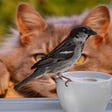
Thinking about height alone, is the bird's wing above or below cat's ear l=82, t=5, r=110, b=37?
below

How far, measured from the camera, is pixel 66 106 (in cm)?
98

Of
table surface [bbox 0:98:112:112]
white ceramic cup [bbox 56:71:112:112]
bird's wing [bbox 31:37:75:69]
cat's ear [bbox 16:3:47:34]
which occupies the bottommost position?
table surface [bbox 0:98:112:112]

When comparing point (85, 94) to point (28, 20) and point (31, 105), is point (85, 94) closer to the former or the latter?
point (31, 105)

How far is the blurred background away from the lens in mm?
1232

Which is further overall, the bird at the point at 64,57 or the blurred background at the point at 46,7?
the blurred background at the point at 46,7

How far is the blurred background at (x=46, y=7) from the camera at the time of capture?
123cm

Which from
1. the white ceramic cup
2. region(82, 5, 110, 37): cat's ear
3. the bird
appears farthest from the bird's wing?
region(82, 5, 110, 37): cat's ear

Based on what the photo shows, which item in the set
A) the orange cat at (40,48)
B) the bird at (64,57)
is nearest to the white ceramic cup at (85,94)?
the bird at (64,57)

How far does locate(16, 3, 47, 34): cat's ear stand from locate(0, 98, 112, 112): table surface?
0.87 feet

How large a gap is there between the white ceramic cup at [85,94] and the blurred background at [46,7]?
14.6 inches

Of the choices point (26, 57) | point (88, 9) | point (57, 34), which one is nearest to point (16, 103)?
point (26, 57)

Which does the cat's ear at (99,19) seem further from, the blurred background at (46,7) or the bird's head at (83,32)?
the bird's head at (83,32)

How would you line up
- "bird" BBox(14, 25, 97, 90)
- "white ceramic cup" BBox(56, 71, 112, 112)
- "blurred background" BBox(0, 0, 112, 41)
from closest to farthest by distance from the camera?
"white ceramic cup" BBox(56, 71, 112, 112), "bird" BBox(14, 25, 97, 90), "blurred background" BBox(0, 0, 112, 41)

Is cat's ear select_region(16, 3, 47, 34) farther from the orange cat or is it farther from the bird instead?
the bird
